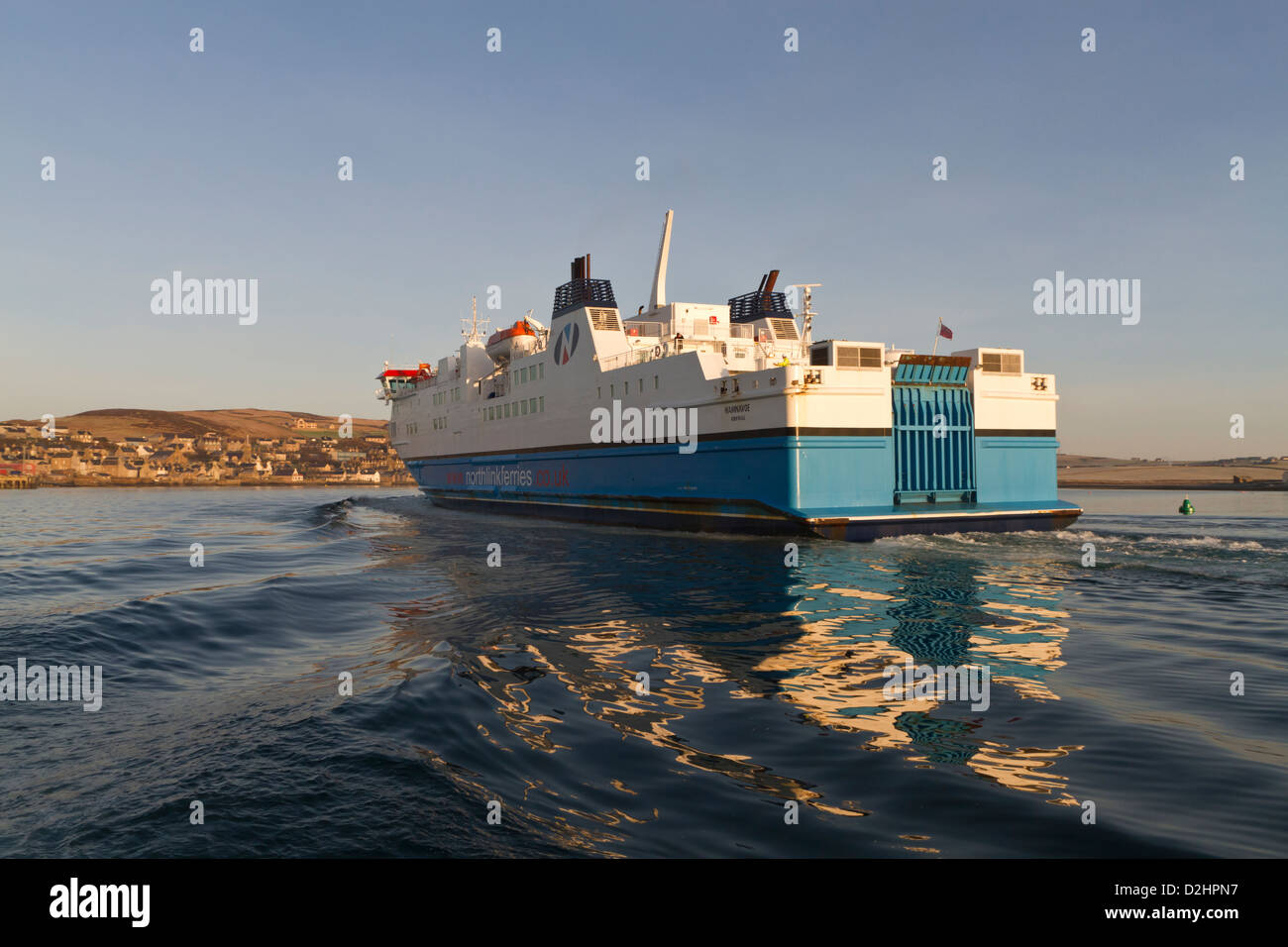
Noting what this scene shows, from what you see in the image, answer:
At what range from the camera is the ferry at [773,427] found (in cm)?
2308

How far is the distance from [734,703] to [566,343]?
28730 millimetres

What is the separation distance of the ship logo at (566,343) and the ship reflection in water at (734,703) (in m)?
19.5

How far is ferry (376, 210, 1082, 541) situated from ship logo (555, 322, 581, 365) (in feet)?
0.31

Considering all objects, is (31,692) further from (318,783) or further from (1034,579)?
(1034,579)

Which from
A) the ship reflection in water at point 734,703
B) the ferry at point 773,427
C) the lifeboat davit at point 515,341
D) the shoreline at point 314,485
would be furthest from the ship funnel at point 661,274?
the shoreline at point 314,485

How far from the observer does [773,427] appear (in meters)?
23.1

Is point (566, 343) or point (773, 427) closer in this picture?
point (773, 427)

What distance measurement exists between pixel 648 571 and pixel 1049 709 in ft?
35.4

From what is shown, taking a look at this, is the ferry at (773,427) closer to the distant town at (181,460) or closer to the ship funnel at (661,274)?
the ship funnel at (661,274)

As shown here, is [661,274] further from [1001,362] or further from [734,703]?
[734,703]

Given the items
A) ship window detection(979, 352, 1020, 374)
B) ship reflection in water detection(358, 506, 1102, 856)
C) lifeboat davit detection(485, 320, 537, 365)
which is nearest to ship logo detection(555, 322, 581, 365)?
lifeboat davit detection(485, 320, 537, 365)

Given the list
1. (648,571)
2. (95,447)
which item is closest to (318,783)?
(648,571)

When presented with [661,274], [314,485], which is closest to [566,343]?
[661,274]
